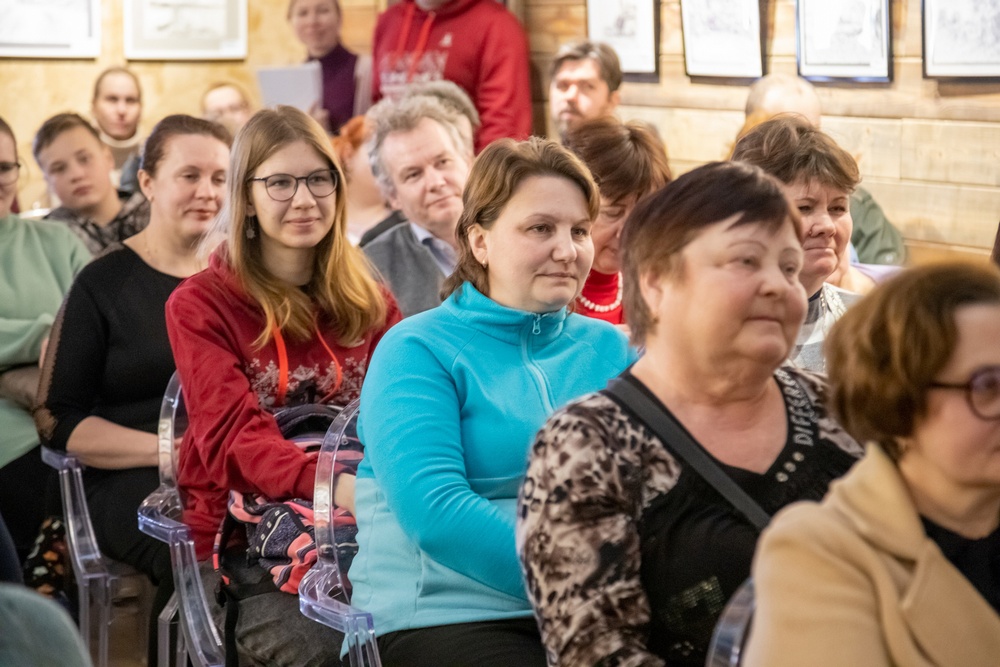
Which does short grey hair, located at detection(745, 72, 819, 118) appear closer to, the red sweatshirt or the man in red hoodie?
the man in red hoodie

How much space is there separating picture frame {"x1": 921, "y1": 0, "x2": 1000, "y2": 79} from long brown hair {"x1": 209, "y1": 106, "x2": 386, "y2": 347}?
86.9 inches

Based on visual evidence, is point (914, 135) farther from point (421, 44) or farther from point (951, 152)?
point (421, 44)

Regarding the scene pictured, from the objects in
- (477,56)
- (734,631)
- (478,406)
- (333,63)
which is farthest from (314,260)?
(333,63)

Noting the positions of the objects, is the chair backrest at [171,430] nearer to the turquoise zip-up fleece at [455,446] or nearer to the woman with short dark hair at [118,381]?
the woman with short dark hair at [118,381]

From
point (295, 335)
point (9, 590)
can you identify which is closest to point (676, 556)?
point (9, 590)

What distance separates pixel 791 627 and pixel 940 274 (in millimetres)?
429

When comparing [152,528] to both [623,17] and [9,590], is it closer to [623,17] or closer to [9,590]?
[9,590]

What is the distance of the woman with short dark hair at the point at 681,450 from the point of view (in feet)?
5.35

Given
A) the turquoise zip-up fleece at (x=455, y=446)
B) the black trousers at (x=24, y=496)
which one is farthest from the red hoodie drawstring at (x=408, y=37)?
the turquoise zip-up fleece at (x=455, y=446)

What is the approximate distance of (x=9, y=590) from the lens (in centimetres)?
160

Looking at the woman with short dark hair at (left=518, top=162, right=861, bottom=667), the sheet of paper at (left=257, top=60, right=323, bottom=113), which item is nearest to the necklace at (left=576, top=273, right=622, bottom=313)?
the woman with short dark hair at (left=518, top=162, right=861, bottom=667)

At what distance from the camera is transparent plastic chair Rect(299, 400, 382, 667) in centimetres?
214

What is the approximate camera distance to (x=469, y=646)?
2020mm

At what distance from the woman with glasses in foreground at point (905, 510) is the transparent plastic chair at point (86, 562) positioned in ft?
7.20
